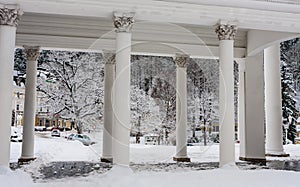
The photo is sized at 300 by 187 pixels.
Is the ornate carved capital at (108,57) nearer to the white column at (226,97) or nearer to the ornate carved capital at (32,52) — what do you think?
the ornate carved capital at (32,52)

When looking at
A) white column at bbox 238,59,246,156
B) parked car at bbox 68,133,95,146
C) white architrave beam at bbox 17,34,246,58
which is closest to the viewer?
white architrave beam at bbox 17,34,246,58

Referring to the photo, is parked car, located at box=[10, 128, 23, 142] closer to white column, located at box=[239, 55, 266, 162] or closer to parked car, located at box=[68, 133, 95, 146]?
parked car, located at box=[68, 133, 95, 146]

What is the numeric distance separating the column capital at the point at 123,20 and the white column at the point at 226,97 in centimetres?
261

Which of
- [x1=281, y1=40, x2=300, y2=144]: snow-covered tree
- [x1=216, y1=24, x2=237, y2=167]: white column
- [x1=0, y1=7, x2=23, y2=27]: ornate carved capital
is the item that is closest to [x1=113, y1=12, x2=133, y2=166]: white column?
[x1=0, y1=7, x2=23, y2=27]: ornate carved capital

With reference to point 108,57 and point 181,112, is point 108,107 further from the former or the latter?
point 181,112

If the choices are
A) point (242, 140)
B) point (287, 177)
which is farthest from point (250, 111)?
point (287, 177)

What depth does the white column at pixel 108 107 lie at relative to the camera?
1311 cm

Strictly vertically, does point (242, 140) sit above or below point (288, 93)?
below

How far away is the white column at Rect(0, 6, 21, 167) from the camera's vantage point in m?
8.22

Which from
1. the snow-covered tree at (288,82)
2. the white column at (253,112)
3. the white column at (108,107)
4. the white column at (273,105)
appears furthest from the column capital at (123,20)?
the snow-covered tree at (288,82)

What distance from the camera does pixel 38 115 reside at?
24.5 meters

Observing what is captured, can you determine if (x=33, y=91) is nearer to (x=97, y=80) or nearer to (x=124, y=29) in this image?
(x=124, y=29)

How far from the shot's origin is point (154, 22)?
11.8 meters

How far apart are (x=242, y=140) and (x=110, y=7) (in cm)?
842
